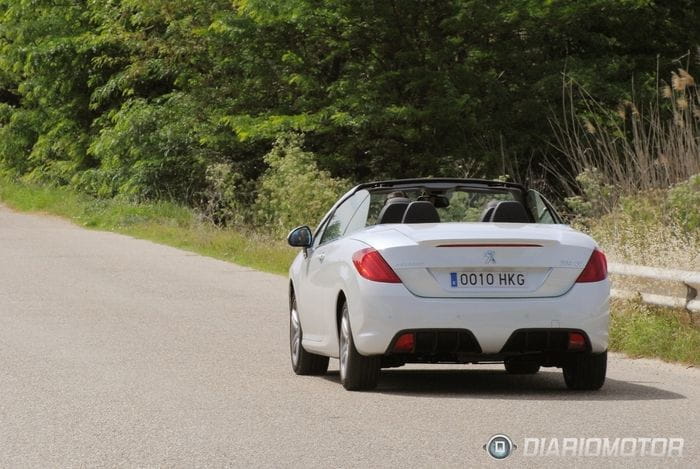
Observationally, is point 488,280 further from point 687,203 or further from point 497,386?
point 687,203

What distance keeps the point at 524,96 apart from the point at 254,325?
1921 cm

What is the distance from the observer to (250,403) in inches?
369

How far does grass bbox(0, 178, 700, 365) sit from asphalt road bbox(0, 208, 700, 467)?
37cm

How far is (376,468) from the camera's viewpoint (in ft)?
23.1

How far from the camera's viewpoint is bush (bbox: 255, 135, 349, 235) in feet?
87.4

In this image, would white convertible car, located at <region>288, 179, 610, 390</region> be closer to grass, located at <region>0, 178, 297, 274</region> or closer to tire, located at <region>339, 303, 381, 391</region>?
tire, located at <region>339, 303, 381, 391</region>

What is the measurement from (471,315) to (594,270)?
0.87 metres

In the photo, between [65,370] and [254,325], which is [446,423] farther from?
[254,325]

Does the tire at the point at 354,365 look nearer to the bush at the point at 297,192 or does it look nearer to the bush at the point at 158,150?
the bush at the point at 297,192

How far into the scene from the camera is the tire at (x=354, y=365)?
980 cm

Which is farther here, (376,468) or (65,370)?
(65,370)

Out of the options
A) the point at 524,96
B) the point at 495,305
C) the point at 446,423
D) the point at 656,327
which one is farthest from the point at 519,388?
the point at 524,96

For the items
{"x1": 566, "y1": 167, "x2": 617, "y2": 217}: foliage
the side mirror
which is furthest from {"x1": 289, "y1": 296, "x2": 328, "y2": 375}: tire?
{"x1": 566, "y1": 167, "x2": 617, "y2": 217}: foliage

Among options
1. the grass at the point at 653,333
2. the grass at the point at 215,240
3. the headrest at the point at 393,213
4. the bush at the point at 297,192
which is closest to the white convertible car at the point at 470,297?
the headrest at the point at 393,213
